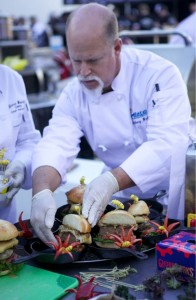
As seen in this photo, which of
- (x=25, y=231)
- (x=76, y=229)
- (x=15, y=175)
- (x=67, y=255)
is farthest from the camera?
(x=15, y=175)

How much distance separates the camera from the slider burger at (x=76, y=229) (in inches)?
57.5

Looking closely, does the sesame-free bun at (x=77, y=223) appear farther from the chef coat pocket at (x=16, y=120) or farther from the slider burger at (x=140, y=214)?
the chef coat pocket at (x=16, y=120)

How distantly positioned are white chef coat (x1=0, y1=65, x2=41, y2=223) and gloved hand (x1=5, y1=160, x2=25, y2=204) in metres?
0.06

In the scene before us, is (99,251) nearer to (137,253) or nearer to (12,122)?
(137,253)

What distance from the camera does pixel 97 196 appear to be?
1632 mm

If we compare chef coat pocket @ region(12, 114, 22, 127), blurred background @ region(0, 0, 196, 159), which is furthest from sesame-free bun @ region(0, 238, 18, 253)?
blurred background @ region(0, 0, 196, 159)

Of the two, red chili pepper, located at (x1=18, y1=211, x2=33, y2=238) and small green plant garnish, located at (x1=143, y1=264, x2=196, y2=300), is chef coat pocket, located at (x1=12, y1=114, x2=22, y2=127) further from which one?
small green plant garnish, located at (x1=143, y1=264, x2=196, y2=300)

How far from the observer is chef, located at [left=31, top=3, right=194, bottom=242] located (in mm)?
1842

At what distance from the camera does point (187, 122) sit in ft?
6.50

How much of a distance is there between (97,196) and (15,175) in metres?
0.48

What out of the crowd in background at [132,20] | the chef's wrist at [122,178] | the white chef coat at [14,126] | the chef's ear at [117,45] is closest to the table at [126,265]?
the chef's wrist at [122,178]

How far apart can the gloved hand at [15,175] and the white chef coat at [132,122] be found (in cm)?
7

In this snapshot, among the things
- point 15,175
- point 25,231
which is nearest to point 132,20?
point 15,175

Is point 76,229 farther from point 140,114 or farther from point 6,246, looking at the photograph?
point 140,114
